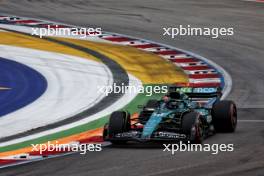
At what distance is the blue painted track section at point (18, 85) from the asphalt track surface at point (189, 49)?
5.46 meters

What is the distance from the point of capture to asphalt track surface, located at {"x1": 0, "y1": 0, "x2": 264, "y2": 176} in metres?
16.8

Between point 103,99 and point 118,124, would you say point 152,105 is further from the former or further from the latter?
point 103,99

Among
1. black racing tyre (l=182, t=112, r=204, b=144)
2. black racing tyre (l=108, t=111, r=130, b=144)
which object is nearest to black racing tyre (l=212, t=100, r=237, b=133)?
black racing tyre (l=182, t=112, r=204, b=144)

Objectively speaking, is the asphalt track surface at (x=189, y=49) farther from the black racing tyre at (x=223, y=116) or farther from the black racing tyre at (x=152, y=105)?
the black racing tyre at (x=152, y=105)

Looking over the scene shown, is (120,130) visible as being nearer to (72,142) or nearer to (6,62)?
(72,142)

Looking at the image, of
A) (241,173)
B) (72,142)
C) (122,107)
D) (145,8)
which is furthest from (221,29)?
(241,173)

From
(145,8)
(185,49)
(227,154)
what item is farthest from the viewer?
(145,8)

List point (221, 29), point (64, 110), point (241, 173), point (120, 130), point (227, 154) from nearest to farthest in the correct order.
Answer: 1. point (241, 173)
2. point (227, 154)
3. point (120, 130)
4. point (64, 110)
5. point (221, 29)

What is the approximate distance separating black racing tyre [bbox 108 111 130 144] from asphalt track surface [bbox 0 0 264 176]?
1.45 ft

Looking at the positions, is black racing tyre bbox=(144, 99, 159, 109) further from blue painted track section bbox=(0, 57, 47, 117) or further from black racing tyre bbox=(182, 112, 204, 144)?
blue painted track section bbox=(0, 57, 47, 117)

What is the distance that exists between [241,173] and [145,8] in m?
23.7

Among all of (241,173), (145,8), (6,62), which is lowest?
(241,173)

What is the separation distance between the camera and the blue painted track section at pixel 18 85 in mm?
24188

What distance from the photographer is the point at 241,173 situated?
1612 cm
